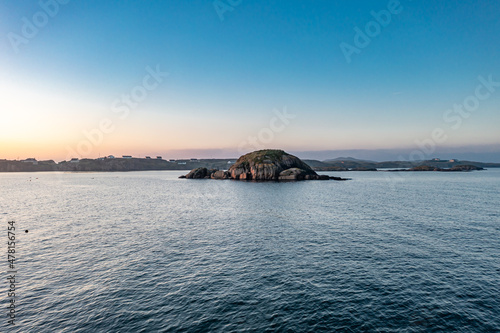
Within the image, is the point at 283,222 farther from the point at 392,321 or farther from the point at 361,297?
the point at 392,321

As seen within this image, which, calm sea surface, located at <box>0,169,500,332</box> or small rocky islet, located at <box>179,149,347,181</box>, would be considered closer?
calm sea surface, located at <box>0,169,500,332</box>

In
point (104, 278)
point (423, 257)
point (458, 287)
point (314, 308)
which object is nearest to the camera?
point (314, 308)

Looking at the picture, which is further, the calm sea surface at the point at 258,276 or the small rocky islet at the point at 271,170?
the small rocky islet at the point at 271,170

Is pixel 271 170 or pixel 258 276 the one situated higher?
pixel 271 170

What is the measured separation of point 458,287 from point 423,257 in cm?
795

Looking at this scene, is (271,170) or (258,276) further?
(271,170)

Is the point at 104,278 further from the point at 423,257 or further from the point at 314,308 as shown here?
the point at 423,257

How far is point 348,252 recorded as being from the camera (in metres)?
34.8

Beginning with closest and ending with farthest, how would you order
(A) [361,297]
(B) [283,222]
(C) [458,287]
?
(A) [361,297], (C) [458,287], (B) [283,222]

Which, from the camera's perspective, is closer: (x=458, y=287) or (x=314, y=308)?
(x=314, y=308)

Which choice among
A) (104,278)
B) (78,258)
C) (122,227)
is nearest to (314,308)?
(104,278)

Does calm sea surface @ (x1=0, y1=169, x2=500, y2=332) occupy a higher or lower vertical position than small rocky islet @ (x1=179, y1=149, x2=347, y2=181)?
lower

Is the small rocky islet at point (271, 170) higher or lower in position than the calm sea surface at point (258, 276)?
higher

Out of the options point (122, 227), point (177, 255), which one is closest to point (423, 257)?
point (177, 255)
